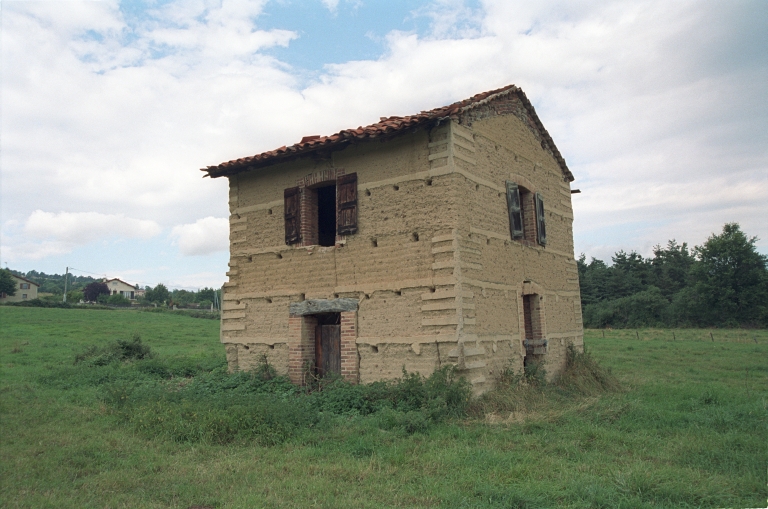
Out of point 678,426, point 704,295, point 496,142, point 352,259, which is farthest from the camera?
point 704,295

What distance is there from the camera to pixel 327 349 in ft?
37.3

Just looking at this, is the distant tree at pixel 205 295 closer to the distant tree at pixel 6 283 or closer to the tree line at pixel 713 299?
the distant tree at pixel 6 283

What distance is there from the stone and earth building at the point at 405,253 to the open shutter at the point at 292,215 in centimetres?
3

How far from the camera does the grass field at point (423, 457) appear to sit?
5379mm

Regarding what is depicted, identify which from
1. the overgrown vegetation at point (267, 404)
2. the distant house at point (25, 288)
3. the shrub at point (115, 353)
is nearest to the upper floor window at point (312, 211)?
the overgrown vegetation at point (267, 404)

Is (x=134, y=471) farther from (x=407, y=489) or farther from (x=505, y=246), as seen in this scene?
(x=505, y=246)

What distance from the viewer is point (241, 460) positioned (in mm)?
6664

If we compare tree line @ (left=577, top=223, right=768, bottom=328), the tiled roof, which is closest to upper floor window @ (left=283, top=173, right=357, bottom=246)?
the tiled roof

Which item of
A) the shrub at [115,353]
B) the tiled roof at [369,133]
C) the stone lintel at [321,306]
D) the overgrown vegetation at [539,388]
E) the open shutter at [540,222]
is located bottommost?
→ the overgrown vegetation at [539,388]

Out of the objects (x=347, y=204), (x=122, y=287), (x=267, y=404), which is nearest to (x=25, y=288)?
(x=122, y=287)

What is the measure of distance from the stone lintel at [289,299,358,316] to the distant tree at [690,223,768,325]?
4291 centimetres

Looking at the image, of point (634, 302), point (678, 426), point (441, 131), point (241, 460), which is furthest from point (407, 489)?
point (634, 302)

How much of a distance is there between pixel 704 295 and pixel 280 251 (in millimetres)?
43715

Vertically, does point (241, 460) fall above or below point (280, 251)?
below
